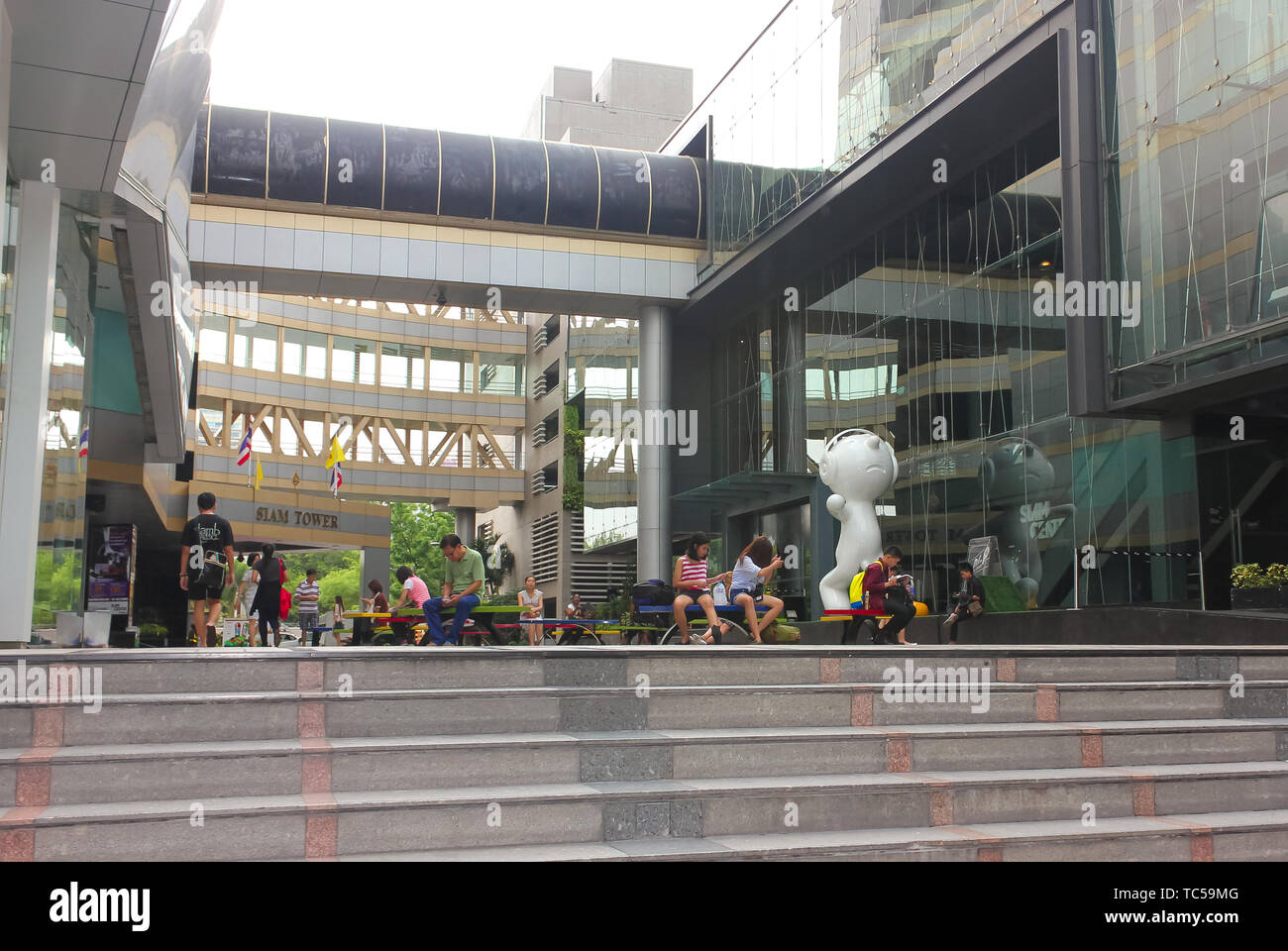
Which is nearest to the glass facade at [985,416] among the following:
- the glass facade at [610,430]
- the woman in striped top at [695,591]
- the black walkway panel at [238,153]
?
the woman in striped top at [695,591]

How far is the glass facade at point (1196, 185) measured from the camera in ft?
50.6

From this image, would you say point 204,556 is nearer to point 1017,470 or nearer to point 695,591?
point 695,591

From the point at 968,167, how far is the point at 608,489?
20904mm

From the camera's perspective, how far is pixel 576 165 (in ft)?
105

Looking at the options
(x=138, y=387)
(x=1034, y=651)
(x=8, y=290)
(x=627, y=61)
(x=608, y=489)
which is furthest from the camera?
(x=627, y=61)

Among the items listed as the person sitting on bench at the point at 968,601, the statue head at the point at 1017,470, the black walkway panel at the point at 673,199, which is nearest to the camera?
the person sitting on bench at the point at 968,601

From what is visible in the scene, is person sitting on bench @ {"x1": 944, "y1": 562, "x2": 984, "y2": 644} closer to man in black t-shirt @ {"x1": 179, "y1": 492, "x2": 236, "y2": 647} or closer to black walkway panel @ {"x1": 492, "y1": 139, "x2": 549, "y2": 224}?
man in black t-shirt @ {"x1": 179, "y1": 492, "x2": 236, "y2": 647}

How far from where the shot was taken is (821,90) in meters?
27.5

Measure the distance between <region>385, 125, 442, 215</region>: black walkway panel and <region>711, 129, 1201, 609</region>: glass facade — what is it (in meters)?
9.35

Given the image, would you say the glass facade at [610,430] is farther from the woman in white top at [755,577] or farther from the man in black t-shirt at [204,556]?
the man in black t-shirt at [204,556]

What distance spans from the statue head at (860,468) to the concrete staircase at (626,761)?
12833mm

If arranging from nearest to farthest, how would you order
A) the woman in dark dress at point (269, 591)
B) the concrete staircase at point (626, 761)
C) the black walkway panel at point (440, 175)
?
the concrete staircase at point (626, 761), the woman in dark dress at point (269, 591), the black walkway panel at point (440, 175)
